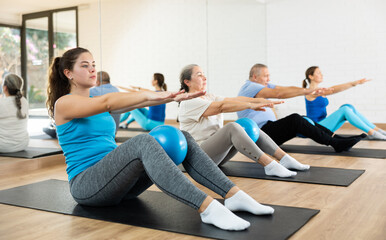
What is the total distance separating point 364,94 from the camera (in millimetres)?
6922

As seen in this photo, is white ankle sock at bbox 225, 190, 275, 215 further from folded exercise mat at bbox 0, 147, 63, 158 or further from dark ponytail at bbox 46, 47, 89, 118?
folded exercise mat at bbox 0, 147, 63, 158

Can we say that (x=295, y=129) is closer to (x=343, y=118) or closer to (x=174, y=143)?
(x=343, y=118)

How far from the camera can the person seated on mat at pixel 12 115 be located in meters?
4.00

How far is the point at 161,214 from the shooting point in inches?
85.8

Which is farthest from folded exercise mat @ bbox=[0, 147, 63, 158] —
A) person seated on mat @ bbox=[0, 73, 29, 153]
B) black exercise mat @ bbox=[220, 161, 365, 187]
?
black exercise mat @ bbox=[220, 161, 365, 187]

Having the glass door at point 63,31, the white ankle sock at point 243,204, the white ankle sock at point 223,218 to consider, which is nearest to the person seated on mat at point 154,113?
the glass door at point 63,31

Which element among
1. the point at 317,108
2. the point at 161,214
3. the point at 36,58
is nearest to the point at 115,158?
the point at 161,214

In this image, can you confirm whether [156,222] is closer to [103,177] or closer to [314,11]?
[103,177]

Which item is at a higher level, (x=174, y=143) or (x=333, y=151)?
(x=174, y=143)

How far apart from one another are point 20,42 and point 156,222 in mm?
2873

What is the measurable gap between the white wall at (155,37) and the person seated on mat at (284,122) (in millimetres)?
1180

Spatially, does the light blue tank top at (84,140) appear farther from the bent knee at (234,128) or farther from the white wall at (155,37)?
the white wall at (155,37)

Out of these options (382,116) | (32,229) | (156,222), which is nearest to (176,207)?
(156,222)

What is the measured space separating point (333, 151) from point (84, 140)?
304 cm
